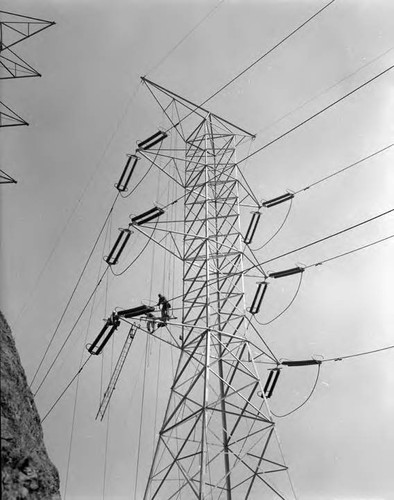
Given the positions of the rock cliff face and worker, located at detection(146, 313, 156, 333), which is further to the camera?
worker, located at detection(146, 313, 156, 333)

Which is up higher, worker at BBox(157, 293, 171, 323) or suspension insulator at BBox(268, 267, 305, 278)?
suspension insulator at BBox(268, 267, 305, 278)

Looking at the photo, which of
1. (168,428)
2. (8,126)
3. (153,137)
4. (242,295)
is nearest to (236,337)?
(242,295)

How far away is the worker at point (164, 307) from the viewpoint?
1548cm

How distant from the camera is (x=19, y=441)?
39.8 ft

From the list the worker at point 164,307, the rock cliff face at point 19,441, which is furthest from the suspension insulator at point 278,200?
the rock cliff face at point 19,441

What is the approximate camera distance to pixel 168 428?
13859mm

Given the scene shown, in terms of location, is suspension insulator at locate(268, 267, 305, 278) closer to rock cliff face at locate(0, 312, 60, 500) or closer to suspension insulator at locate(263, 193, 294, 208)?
suspension insulator at locate(263, 193, 294, 208)

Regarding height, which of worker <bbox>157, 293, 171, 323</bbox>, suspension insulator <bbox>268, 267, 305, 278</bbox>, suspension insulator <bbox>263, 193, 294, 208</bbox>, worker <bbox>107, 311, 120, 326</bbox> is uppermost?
suspension insulator <bbox>263, 193, 294, 208</bbox>

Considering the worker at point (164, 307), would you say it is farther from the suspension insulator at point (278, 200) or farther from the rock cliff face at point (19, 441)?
the suspension insulator at point (278, 200)

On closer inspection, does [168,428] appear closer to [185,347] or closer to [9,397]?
[185,347]

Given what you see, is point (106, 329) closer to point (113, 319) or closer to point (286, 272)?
point (113, 319)

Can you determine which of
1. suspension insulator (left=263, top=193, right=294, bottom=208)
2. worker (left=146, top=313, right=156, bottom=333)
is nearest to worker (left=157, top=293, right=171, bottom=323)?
worker (left=146, top=313, right=156, bottom=333)

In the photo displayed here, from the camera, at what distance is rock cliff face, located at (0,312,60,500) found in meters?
10.1

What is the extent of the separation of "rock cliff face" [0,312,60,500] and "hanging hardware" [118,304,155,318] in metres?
3.74
